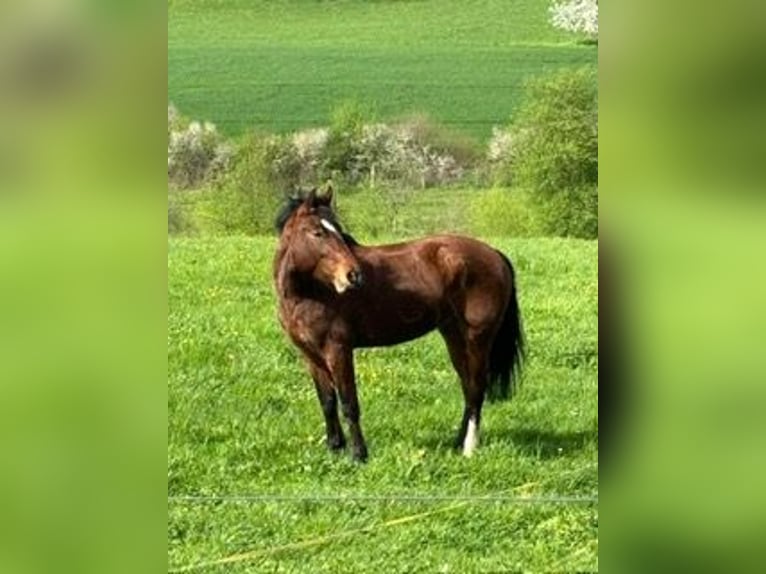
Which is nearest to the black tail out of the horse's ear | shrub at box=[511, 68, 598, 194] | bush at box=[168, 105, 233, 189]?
shrub at box=[511, 68, 598, 194]

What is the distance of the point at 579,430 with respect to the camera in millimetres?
3258

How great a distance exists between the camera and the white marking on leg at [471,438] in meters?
3.33

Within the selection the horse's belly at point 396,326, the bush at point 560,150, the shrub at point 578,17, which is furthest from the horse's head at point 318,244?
the shrub at point 578,17

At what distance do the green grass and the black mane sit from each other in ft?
0.22

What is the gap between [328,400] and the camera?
131 inches

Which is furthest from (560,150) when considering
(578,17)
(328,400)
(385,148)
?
(328,400)

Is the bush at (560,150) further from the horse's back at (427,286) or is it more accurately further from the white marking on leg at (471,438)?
the white marking on leg at (471,438)

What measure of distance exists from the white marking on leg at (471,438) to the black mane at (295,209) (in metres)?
0.51
